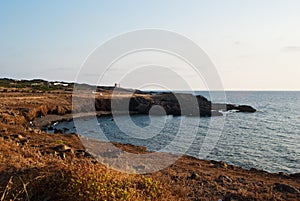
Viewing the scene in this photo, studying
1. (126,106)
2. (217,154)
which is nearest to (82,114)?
(126,106)

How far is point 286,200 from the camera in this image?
34.4 feet

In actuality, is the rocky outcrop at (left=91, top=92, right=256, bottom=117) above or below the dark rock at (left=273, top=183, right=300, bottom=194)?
above

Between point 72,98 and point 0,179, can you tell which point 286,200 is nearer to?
point 0,179

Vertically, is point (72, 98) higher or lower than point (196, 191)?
higher

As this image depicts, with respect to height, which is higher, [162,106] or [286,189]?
[162,106]

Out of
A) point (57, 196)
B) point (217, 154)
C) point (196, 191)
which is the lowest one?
point (217, 154)

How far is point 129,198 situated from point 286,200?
6983 mm

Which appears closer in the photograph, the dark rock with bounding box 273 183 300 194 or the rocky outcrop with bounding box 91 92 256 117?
the dark rock with bounding box 273 183 300 194

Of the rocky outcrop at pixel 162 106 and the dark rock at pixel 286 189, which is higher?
the rocky outcrop at pixel 162 106

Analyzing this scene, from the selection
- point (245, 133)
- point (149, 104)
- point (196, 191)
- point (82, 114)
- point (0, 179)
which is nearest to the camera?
point (0, 179)

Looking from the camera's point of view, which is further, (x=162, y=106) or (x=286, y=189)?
(x=162, y=106)

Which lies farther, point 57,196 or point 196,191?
point 196,191

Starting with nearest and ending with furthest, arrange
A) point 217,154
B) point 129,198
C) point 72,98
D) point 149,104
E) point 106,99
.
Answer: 1. point 129,198
2. point 217,154
3. point 72,98
4. point 106,99
5. point 149,104

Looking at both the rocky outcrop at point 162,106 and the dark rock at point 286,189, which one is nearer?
the dark rock at point 286,189
